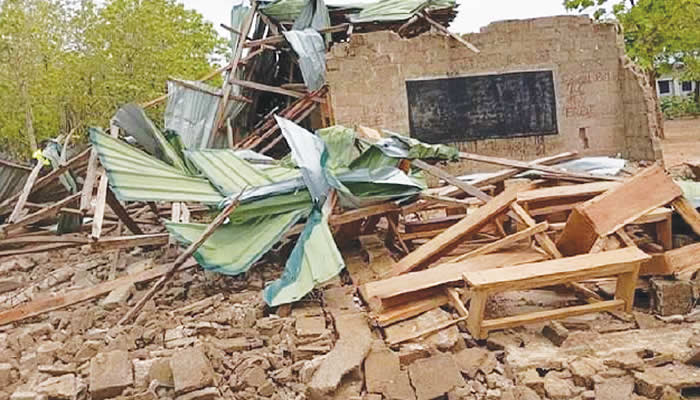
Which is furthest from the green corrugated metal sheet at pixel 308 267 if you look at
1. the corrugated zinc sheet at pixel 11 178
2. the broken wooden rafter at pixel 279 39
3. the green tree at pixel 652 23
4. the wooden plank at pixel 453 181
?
the green tree at pixel 652 23

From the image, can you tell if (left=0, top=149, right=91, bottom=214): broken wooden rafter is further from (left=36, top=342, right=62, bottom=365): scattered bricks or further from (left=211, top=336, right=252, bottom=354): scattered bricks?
(left=211, top=336, right=252, bottom=354): scattered bricks

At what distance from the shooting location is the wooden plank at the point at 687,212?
4.40 m

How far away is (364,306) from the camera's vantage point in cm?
440

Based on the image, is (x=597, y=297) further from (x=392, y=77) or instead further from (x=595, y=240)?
(x=392, y=77)

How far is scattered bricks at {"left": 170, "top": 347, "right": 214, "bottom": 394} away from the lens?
3262mm

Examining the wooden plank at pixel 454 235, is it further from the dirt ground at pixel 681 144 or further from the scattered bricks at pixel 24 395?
the dirt ground at pixel 681 144

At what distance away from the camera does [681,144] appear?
1501 cm

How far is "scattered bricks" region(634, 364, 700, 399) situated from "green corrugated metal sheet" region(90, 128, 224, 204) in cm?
358

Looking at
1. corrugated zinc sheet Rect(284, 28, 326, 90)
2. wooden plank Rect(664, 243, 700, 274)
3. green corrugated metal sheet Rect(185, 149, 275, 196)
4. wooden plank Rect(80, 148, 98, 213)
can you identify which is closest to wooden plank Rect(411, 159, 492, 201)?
green corrugated metal sheet Rect(185, 149, 275, 196)

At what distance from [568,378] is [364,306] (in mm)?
1609

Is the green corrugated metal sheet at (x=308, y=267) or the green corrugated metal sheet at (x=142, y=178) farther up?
the green corrugated metal sheet at (x=142, y=178)

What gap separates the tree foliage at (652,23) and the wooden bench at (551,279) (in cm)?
1541

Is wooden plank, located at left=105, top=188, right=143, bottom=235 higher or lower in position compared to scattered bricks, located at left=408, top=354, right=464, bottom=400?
higher

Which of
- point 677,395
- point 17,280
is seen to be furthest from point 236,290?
point 677,395
